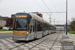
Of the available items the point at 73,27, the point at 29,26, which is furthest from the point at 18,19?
the point at 73,27

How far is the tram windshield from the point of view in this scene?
52.0 ft

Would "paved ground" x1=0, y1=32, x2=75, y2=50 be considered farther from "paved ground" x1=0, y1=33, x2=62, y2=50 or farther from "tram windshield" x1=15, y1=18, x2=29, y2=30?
"tram windshield" x1=15, y1=18, x2=29, y2=30

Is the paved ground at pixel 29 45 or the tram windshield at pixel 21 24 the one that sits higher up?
the tram windshield at pixel 21 24

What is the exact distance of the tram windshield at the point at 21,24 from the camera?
15.9 metres

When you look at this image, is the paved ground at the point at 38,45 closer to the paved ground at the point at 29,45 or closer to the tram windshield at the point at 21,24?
the paved ground at the point at 29,45

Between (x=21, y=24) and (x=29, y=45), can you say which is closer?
(x=29, y=45)

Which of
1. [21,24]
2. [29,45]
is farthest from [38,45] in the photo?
[21,24]

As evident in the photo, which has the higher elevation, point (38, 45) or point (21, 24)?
point (21, 24)

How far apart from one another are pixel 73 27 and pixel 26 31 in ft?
162

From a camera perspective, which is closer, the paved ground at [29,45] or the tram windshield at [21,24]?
the paved ground at [29,45]

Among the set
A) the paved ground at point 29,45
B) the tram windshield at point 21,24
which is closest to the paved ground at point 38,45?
the paved ground at point 29,45

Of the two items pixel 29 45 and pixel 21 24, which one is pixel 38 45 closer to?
pixel 29 45

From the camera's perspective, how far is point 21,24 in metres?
15.9

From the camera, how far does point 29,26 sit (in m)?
16.2
